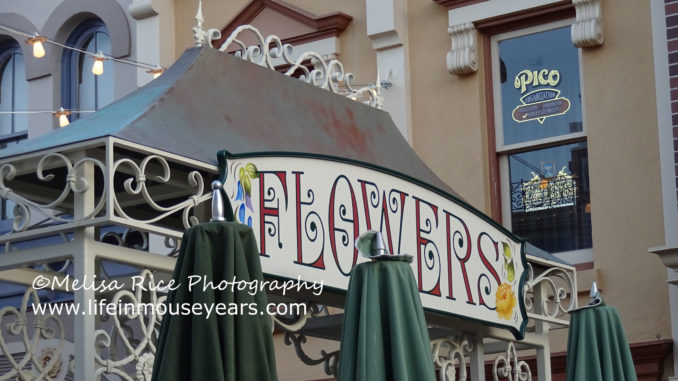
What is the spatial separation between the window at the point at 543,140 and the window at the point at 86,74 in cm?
481

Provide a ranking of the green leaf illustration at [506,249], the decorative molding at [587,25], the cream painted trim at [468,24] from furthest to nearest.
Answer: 1. the cream painted trim at [468,24]
2. the decorative molding at [587,25]
3. the green leaf illustration at [506,249]

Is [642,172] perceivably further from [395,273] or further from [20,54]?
[20,54]

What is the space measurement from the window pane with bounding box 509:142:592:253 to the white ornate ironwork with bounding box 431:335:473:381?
245 centimetres

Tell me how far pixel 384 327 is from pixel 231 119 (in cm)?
212

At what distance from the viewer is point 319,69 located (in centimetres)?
919

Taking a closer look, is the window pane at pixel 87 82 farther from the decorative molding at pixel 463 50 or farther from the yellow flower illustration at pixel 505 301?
the yellow flower illustration at pixel 505 301

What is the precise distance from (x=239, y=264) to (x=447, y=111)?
6.75 metres

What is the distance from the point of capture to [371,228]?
7.78 meters

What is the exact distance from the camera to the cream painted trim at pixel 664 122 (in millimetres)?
10766

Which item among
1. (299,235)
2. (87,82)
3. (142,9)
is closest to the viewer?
(299,235)

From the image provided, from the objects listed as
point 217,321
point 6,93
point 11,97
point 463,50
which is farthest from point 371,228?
point 6,93

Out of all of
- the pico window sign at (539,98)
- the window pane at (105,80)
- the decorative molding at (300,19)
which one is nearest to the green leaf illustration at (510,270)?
the pico window sign at (539,98)

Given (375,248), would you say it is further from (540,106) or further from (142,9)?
(142,9)

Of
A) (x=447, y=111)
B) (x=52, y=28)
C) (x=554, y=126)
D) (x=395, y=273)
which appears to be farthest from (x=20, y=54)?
(x=395, y=273)
